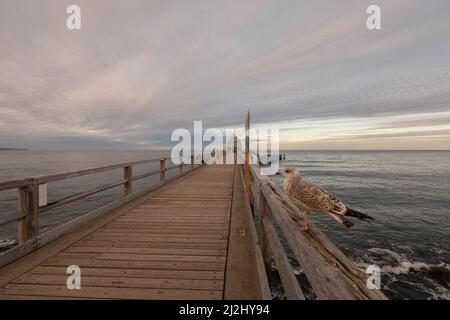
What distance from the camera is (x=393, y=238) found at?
1170 centimetres

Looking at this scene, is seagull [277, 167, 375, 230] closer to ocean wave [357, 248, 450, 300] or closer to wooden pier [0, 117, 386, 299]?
wooden pier [0, 117, 386, 299]

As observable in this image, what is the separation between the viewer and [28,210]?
11.4 ft

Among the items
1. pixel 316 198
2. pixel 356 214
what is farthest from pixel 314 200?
pixel 356 214

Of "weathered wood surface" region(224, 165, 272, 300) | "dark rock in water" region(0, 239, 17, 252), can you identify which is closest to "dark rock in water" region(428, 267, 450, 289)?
"weathered wood surface" region(224, 165, 272, 300)

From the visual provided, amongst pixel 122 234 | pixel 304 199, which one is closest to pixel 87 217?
pixel 122 234

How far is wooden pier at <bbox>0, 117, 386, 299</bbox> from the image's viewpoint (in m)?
1.78

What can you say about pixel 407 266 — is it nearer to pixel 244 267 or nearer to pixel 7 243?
pixel 244 267

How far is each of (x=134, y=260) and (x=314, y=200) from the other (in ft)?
8.84

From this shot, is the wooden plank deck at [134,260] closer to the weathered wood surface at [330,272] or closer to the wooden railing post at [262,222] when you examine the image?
the wooden railing post at [262,222]

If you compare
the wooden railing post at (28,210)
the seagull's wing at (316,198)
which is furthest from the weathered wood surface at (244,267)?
the wooden railing post at (28,210)
